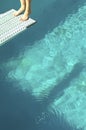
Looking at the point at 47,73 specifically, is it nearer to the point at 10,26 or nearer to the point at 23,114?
the point at 23,114

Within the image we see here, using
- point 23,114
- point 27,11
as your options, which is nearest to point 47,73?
point 23,114

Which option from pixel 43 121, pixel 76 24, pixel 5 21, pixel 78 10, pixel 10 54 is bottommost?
pixel 43 121

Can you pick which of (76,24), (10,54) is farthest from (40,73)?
(76,24)

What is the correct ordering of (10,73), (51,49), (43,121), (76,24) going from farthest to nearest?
(76,24) → (51,49) → (10,73) → (43,121)

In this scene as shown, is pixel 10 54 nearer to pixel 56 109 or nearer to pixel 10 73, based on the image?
pixel 10 73

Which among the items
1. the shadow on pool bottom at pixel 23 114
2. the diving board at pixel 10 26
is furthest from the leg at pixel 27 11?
the shadow on pool bottom at pixel 23 114

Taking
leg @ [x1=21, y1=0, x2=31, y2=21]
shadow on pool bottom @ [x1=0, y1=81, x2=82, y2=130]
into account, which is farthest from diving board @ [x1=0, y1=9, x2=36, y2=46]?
shadow on pool bottom @ [x1=0, y1=81, x2=82, y2=130]
